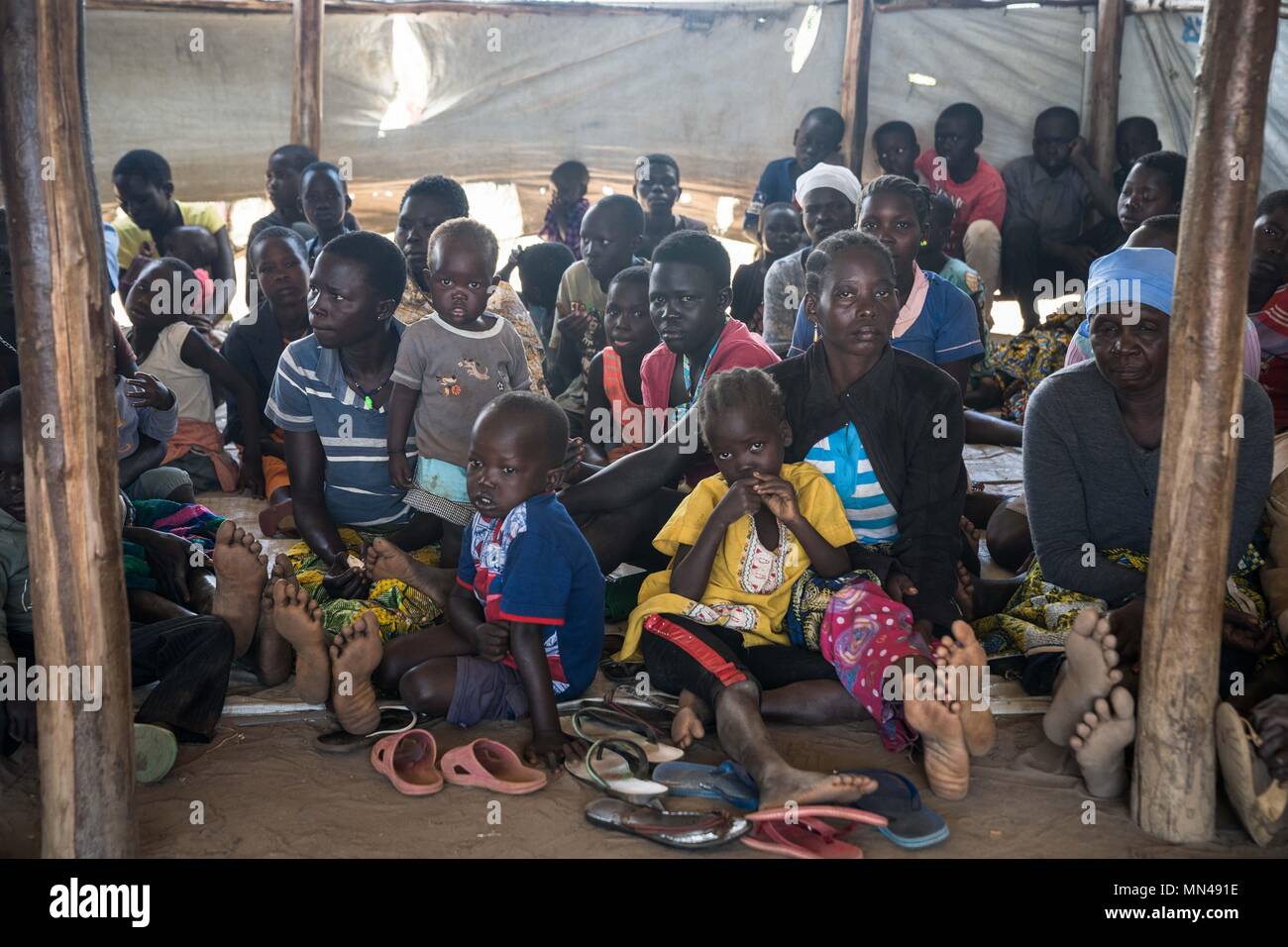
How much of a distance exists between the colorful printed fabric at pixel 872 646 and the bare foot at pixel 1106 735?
0.36 metres

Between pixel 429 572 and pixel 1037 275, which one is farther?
pixel 1037 275

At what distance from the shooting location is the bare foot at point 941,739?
2432 mm

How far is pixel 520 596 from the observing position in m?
2.67

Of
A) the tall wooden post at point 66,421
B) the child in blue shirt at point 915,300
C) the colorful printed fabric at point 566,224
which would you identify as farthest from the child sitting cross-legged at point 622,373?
the colorful printed fabric at point 566,224

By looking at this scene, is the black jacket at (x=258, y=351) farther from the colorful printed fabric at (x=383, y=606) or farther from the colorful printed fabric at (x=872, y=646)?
the colorful printed fabric at (x=872, y=646)

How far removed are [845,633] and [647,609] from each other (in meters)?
0.48

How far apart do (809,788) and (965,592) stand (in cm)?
113

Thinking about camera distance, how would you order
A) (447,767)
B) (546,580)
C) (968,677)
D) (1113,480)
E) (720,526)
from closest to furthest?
1. (968,677)
2. (447,767)
3. (546,580)
4. (720,526)
5. (1113,480)

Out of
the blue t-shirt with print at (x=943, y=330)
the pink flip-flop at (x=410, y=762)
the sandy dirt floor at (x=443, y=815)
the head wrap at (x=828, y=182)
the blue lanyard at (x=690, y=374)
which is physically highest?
the head wrap at (x=828, y=182)

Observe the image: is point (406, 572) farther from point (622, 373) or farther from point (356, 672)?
point (622, 373)

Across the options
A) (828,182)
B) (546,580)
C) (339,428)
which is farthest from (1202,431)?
(828,182)

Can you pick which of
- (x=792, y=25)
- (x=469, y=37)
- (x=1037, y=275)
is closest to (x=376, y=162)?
(x=469, y=37)

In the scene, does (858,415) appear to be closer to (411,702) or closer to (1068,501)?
(1068,501)
